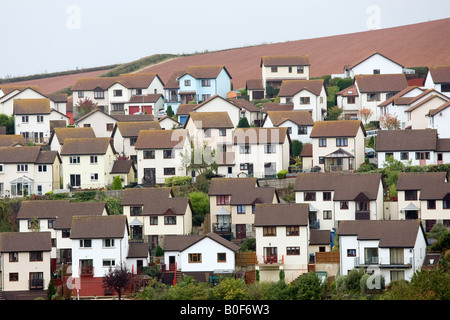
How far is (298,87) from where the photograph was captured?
87938mm

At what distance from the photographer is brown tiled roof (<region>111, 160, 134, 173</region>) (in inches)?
2965

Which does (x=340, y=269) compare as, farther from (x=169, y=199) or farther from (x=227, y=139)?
(x=227, y=139)

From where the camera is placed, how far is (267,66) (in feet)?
316

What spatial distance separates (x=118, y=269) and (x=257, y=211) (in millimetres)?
8669

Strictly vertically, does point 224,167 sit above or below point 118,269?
above

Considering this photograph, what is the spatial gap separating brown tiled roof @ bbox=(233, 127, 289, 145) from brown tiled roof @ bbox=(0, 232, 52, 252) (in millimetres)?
18726

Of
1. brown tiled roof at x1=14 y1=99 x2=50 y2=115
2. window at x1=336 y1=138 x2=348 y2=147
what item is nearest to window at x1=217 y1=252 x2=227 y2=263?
window at x1=336 y1=138 x2=348 y2=147

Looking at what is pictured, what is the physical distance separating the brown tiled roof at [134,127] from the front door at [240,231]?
51.9ft

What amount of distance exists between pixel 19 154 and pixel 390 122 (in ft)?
89.0

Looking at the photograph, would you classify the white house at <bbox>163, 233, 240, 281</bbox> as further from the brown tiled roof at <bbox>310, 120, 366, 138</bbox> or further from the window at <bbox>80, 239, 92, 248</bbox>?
the brown tiled roof at <bbox>310, 120, 366, 138</bbox>

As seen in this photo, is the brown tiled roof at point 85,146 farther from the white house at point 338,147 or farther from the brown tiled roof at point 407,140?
the brown tiled roof at point 407,140

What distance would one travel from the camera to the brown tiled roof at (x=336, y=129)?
73.9 m

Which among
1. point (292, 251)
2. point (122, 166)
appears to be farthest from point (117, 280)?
point (122, 166)
